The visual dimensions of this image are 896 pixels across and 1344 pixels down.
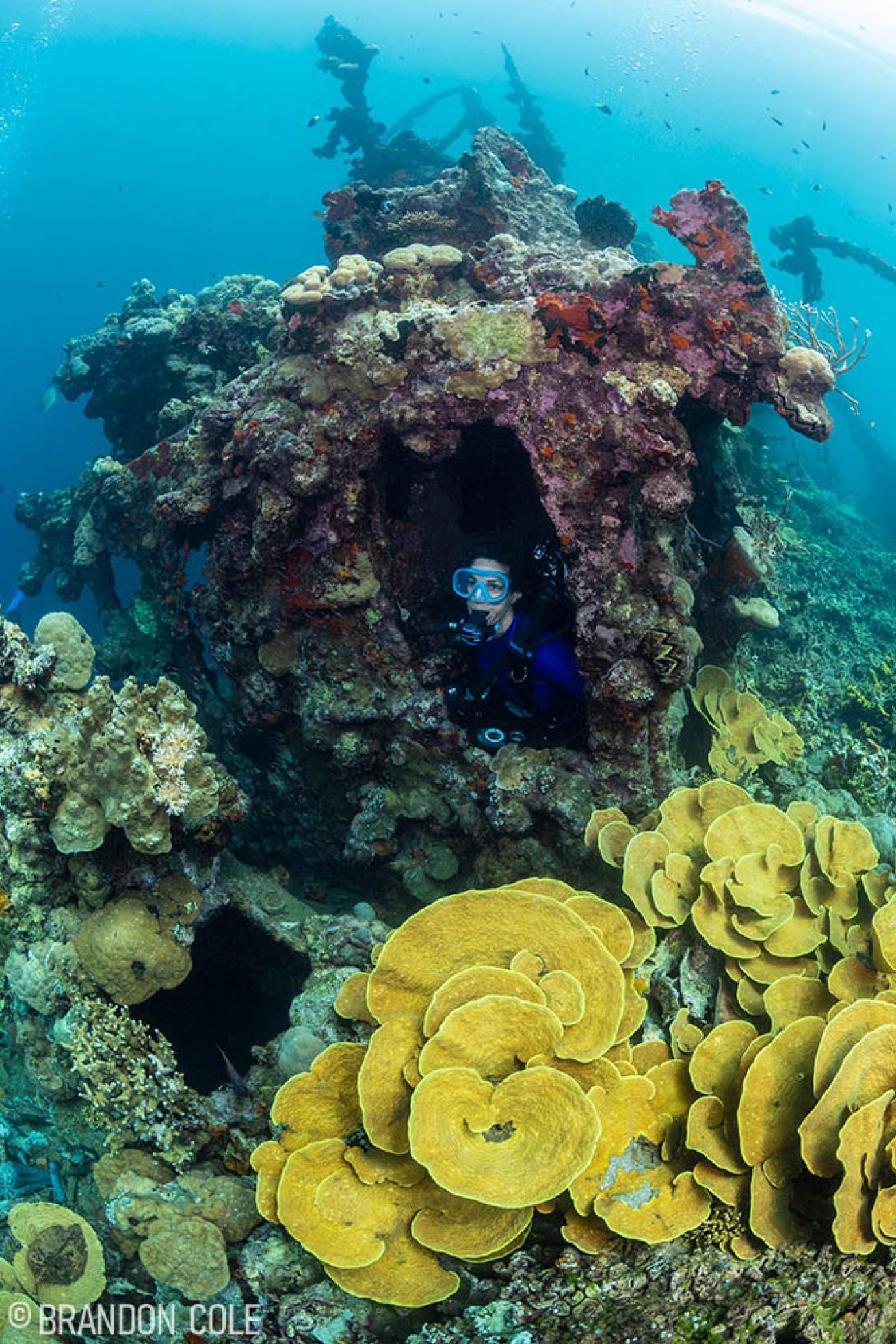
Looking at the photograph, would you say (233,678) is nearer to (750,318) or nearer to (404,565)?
(404,565)

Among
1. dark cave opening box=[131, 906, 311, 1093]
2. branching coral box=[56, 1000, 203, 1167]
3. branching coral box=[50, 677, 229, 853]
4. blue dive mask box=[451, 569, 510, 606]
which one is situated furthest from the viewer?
blue dive mask box=[451, 569, 510, 606]

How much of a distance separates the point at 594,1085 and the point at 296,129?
117 m

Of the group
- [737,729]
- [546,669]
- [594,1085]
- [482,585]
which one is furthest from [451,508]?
[594,1085]

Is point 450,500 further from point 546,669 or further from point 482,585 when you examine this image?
point 546,669

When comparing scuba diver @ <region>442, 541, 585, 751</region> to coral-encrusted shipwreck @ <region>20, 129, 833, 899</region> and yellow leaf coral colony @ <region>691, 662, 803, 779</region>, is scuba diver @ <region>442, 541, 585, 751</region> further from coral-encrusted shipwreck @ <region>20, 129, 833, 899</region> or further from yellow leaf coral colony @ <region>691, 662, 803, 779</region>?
yellow leaf coral colony @ <region>691, 662, 803, 779</region>

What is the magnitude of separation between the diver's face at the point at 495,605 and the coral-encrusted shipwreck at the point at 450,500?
513 mm

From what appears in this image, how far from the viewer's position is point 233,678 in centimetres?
562

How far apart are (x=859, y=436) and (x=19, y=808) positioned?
3363 centimetres

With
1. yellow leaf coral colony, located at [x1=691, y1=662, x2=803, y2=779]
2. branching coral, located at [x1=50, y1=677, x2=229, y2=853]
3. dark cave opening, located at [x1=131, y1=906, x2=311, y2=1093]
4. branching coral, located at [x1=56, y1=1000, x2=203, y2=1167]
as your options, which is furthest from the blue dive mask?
branching coral, located at [x1=56, y1=1000, x2=203, y2=1167]

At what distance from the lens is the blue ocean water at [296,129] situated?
66.2 metres

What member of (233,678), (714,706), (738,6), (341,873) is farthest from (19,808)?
(738,6)

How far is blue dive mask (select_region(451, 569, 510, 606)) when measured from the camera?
4785mm

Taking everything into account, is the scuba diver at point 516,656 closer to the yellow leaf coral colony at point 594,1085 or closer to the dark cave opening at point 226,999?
the yellow leaf coral colony at point 594,1085

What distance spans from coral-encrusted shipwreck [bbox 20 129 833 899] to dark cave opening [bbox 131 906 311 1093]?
1.08 meters
